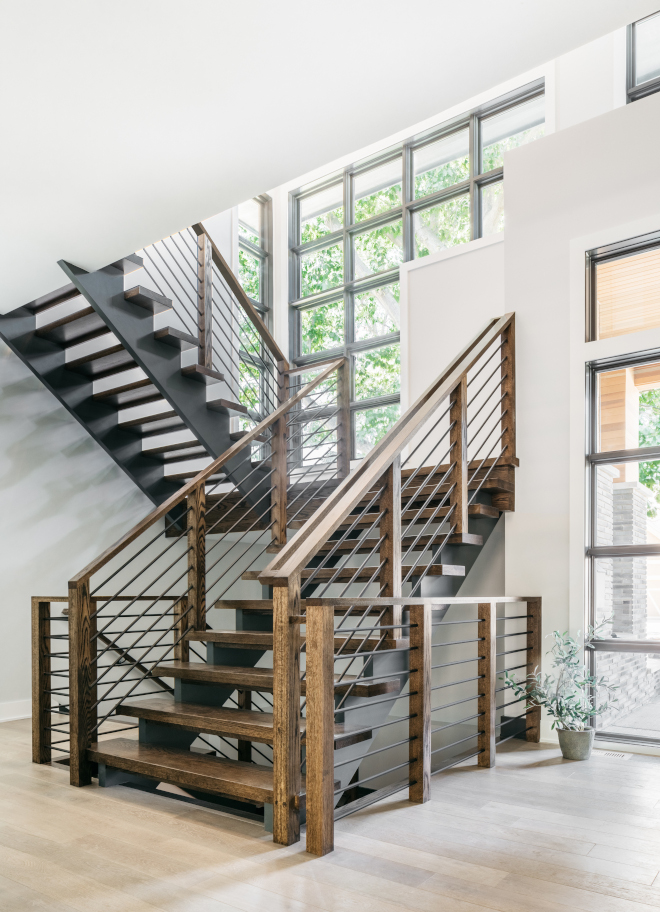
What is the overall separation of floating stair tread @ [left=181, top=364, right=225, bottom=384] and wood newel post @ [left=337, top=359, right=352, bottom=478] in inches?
49.5

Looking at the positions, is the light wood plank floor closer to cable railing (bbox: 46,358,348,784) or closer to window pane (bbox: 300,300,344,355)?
cable railing (bbox: 46,358,348,784)

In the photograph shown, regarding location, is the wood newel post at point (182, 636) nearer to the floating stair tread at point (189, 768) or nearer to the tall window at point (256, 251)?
the floating stair tread at point (189, 768)

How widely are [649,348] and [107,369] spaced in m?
3.50

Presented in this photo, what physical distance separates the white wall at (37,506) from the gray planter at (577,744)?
357 cm

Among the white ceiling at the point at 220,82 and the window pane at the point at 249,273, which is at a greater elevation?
the window pane at the point at 249,273

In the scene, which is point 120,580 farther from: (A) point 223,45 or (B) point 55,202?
(A) point 223,45

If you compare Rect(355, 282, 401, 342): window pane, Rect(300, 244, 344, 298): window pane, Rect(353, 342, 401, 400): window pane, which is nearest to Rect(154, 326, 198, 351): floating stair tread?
Rect(353, 342, 401, 400): window pane

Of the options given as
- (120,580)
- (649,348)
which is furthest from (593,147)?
(120,580)

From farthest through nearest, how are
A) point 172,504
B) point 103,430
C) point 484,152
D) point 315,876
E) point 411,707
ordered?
point 484,152, point 103,430, point 172,504, point 411,707, point 315,876

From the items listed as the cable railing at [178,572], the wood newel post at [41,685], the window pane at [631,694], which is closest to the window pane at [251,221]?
the cable railing at [178,572]

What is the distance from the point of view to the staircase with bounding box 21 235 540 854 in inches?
99.9

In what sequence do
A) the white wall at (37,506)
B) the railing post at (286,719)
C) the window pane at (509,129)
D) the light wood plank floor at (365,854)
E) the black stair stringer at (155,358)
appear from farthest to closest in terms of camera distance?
the window pane at (509,129), the white wall at (37,506), the black stair stringer at (155,358), the railing post at (286,719), the light wood plank floor at (365,854)

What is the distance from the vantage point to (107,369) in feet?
16.4

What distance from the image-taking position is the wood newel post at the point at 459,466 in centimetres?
381
